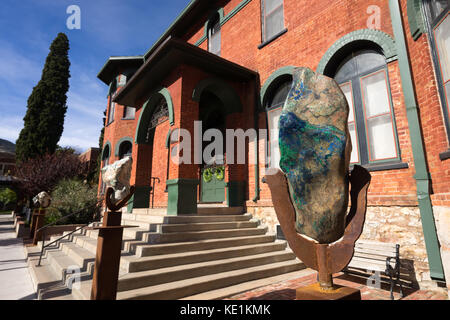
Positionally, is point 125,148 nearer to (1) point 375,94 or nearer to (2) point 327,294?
(1) point 375,94

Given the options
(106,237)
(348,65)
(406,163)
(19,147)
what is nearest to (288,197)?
(106,237)

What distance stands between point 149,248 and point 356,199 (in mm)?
3608


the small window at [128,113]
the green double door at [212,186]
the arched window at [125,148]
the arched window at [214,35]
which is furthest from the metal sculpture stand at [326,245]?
the small window at [128,113]

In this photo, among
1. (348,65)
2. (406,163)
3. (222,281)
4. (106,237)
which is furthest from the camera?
(348,65)

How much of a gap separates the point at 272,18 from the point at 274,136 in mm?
4056

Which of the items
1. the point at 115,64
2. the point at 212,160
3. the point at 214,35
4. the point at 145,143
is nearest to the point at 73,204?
the point at 145,143

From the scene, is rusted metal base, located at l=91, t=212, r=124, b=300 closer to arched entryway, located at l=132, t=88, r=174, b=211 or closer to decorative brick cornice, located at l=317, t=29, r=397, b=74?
arched entryway, located at l=132, t=88, r=174, b=211

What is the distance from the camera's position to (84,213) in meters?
11.3

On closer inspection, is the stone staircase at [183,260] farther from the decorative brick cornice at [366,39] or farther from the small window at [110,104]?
the small window at [110,104]

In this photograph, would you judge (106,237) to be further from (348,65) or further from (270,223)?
(348,65)

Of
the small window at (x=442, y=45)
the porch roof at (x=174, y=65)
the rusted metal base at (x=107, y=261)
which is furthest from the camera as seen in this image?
the porch roof at (x=174, y=65)

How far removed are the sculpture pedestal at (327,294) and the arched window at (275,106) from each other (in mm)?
5061

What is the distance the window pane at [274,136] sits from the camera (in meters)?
7.04

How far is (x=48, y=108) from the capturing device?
18.9 meters
